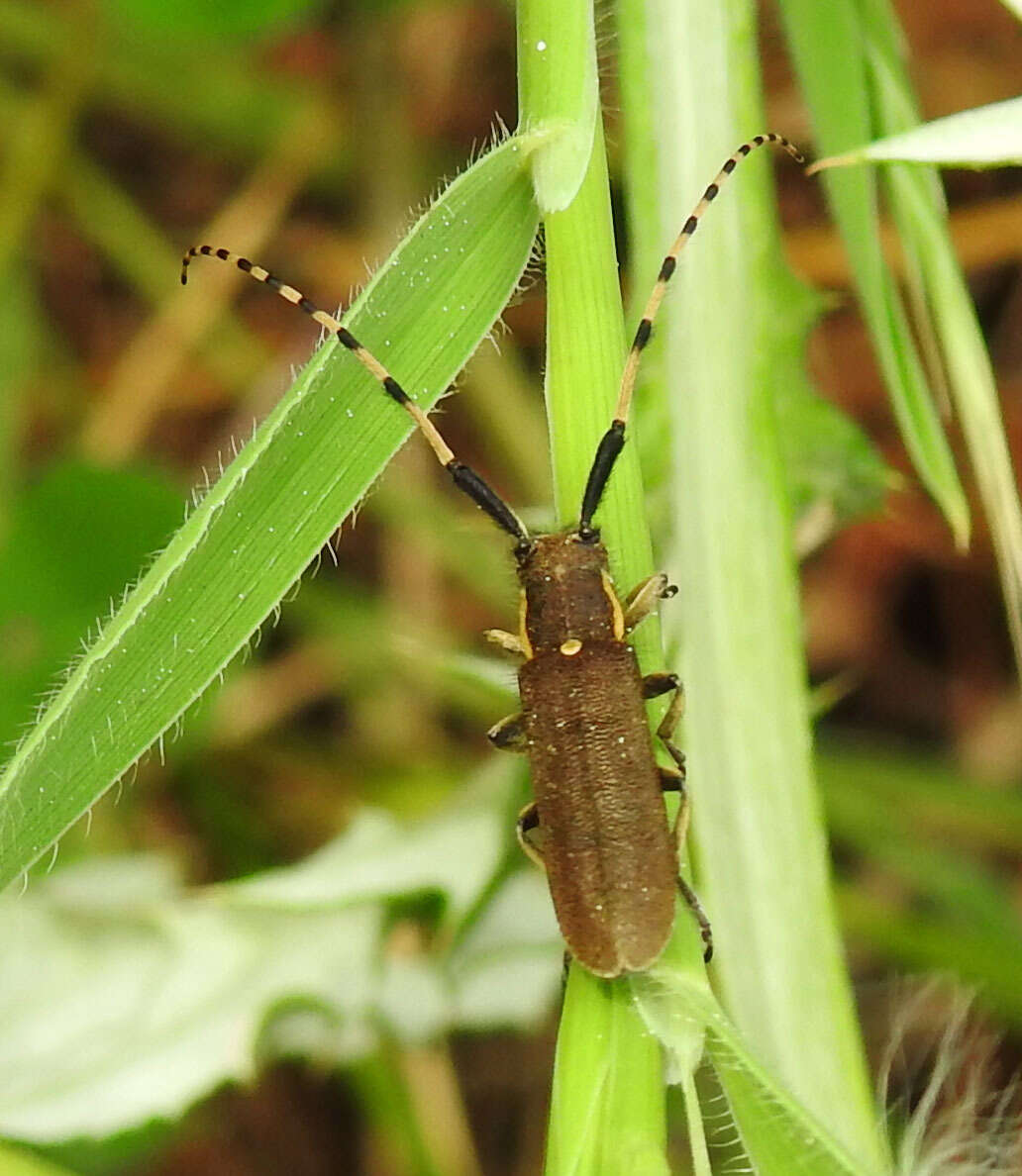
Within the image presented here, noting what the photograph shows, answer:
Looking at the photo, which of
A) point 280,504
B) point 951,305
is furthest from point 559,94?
point 951,305

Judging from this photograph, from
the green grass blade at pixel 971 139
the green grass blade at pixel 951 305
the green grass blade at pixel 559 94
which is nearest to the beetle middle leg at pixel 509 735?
the green grass blade at pixel 951 305

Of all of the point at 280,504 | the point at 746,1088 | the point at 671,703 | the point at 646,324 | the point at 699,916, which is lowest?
the point at 746,1088

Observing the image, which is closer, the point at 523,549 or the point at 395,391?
the point at 395,391

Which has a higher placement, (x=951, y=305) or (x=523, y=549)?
(x=951, y=305)

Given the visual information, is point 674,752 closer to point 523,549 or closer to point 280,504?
point 523,549

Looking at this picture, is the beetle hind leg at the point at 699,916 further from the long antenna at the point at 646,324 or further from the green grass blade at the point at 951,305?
the green grass blade at the point at 951,305

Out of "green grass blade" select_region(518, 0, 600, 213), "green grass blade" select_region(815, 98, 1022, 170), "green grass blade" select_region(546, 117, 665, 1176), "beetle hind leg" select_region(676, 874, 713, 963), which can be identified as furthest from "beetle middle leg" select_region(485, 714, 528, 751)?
"green grass blade" select_region(815, 98, 1022, 170)

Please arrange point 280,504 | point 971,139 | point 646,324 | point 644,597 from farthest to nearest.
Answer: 1. point 646,324
2. point 644,597
3. point 280,504
4. point 971,139
